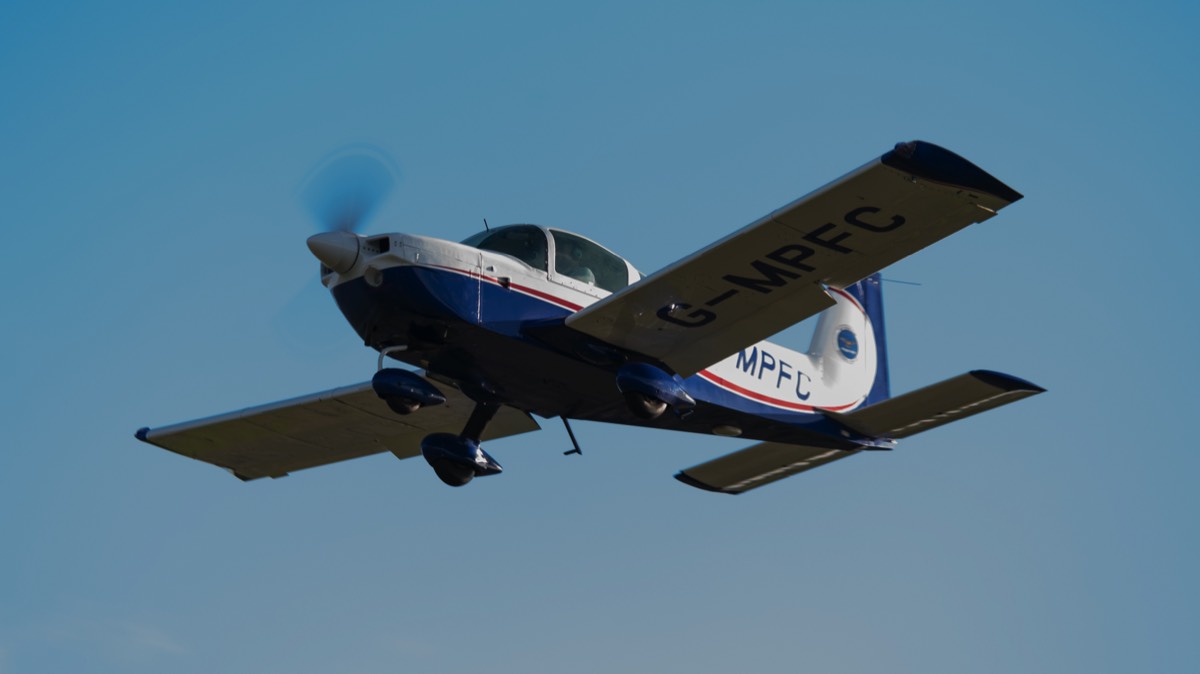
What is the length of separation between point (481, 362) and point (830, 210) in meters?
4.19

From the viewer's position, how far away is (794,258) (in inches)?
558

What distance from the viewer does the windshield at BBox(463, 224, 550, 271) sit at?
1530 centimetres

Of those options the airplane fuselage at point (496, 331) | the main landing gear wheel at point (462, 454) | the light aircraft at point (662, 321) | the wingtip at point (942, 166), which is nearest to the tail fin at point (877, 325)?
the light aircraft at point (662, 321)

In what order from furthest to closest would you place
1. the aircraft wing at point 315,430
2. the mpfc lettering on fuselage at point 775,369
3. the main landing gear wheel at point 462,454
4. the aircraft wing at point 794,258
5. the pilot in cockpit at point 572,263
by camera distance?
the aircraft wing at point 315,430 < the mpfc lettering on fuselage at point 775,369 < the main landing gear wheel at point 462,454 < the pilot in cockpit at point 572,263 < the aircraft wing at point 794,258

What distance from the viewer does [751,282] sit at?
14.6 meters

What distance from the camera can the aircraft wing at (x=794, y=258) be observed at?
508 inches

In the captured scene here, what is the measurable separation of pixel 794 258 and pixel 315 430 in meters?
7.41

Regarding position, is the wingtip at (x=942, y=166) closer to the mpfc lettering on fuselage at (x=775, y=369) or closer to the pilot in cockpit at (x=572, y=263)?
the pilot in cockpit at (x=572, y=263)

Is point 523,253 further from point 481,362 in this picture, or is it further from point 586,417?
point 586,417

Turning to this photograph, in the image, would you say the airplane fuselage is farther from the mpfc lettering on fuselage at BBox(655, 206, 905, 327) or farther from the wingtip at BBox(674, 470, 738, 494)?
the wingtip at BBox(674, 470, 738, 494)

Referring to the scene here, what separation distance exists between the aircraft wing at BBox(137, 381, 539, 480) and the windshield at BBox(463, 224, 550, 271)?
9.49 ft

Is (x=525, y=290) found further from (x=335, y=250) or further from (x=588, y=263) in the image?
(x=335, y=250)

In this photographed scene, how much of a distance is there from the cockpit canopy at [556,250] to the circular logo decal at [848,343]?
4.49 m

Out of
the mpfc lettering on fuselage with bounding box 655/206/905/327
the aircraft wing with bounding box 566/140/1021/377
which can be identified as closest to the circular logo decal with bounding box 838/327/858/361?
the aircraft wing with bounding box 566/140/1021/377
